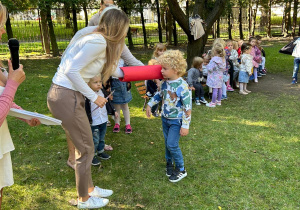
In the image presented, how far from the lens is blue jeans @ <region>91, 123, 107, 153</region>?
3617 mm

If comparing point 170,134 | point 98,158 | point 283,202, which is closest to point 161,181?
point 170,134

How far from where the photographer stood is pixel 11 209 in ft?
9.68

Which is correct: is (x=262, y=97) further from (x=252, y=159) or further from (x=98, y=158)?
(x=98, y=158)

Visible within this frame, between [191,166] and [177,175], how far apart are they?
0.41m

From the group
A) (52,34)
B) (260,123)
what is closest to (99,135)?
(260,123)

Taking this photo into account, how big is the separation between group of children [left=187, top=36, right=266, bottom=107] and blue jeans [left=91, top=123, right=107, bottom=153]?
8.46ft

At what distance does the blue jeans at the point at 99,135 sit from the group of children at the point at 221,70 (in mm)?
2579

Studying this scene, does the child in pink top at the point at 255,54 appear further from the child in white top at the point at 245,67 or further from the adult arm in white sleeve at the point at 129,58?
the adult arm in white sleeve at the point at 129,58

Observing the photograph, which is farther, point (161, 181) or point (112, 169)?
point (112, 169)

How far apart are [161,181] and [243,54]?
5.43m

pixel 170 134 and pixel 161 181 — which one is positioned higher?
pixel 170 134

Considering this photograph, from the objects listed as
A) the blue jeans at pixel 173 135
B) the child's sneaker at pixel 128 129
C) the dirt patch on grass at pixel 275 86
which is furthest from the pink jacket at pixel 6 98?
the dirt patch on grass at pixel 275 86

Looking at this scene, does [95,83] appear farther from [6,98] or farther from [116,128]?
[116,128]

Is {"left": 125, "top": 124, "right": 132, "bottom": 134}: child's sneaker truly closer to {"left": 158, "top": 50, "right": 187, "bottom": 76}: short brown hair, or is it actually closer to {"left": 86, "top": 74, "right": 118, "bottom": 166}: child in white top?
{"left": 86, "top": 74, "right": 118, "bottom": 166}: child in white top
